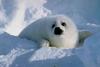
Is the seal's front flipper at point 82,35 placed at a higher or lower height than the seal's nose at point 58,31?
lower

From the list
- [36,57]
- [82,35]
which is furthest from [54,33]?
[36,57]

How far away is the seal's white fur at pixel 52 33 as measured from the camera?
532 cm

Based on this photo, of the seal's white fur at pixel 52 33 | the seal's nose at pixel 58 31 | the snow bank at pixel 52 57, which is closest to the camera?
the snow bank at pixel 52 57

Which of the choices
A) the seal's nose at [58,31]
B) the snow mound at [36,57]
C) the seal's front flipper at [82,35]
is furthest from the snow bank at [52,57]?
the seal's front flipper at [82,35]

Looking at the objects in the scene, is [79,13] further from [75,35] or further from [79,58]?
[79,58]

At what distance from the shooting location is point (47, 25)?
5.49m

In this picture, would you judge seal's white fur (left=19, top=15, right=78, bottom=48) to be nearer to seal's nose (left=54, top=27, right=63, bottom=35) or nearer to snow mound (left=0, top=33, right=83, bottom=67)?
seal's nose (left=54, top=27, right=63, bottom=35)

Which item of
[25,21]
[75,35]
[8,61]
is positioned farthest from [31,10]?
[8,61]

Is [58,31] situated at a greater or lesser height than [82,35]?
greater

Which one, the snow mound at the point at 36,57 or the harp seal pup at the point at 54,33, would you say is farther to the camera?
the harp seal pup at the point at 54,33

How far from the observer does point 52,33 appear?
530cm

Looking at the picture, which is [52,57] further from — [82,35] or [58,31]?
[82,35]

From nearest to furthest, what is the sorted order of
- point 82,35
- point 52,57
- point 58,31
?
1. point 52,57
2. point 58,31
3. point 82,35

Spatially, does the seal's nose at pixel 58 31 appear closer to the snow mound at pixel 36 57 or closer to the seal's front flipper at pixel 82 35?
the seal's front flipper at pixel 82 35
